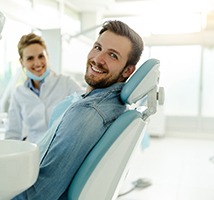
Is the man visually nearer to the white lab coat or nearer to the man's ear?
the man's ear

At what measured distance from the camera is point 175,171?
10.6 ft

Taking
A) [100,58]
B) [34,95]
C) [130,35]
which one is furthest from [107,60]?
[34,95]

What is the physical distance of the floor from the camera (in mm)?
2527

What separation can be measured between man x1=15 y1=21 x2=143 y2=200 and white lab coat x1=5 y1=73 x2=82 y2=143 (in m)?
0.77

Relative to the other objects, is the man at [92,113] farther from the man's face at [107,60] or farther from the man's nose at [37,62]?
the man's nose at [37,62]

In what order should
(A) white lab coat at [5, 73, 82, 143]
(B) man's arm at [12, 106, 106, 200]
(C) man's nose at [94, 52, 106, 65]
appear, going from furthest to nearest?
1. (A) white lab coat at [5, 73, 82, 143]
2. (C) man's nose at [94, 52, 106, 65]
3. (B) man's arm at [12, 106, 106, 200]

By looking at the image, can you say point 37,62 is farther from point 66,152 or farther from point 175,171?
point 175,171

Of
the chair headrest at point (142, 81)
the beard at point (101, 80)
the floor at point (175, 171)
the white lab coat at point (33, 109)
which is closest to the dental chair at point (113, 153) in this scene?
the chair headrest at point (142, 81)

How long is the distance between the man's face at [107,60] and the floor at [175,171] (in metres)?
1.52

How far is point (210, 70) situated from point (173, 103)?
0.89m

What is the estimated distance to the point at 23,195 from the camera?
0.90 meters

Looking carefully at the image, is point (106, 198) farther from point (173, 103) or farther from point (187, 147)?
point (173, 103)

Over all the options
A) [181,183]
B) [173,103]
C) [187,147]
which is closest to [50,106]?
[181,183]

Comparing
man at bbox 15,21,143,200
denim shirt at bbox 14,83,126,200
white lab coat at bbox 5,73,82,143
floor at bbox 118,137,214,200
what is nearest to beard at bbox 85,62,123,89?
man at bbox 15,21,143,200
